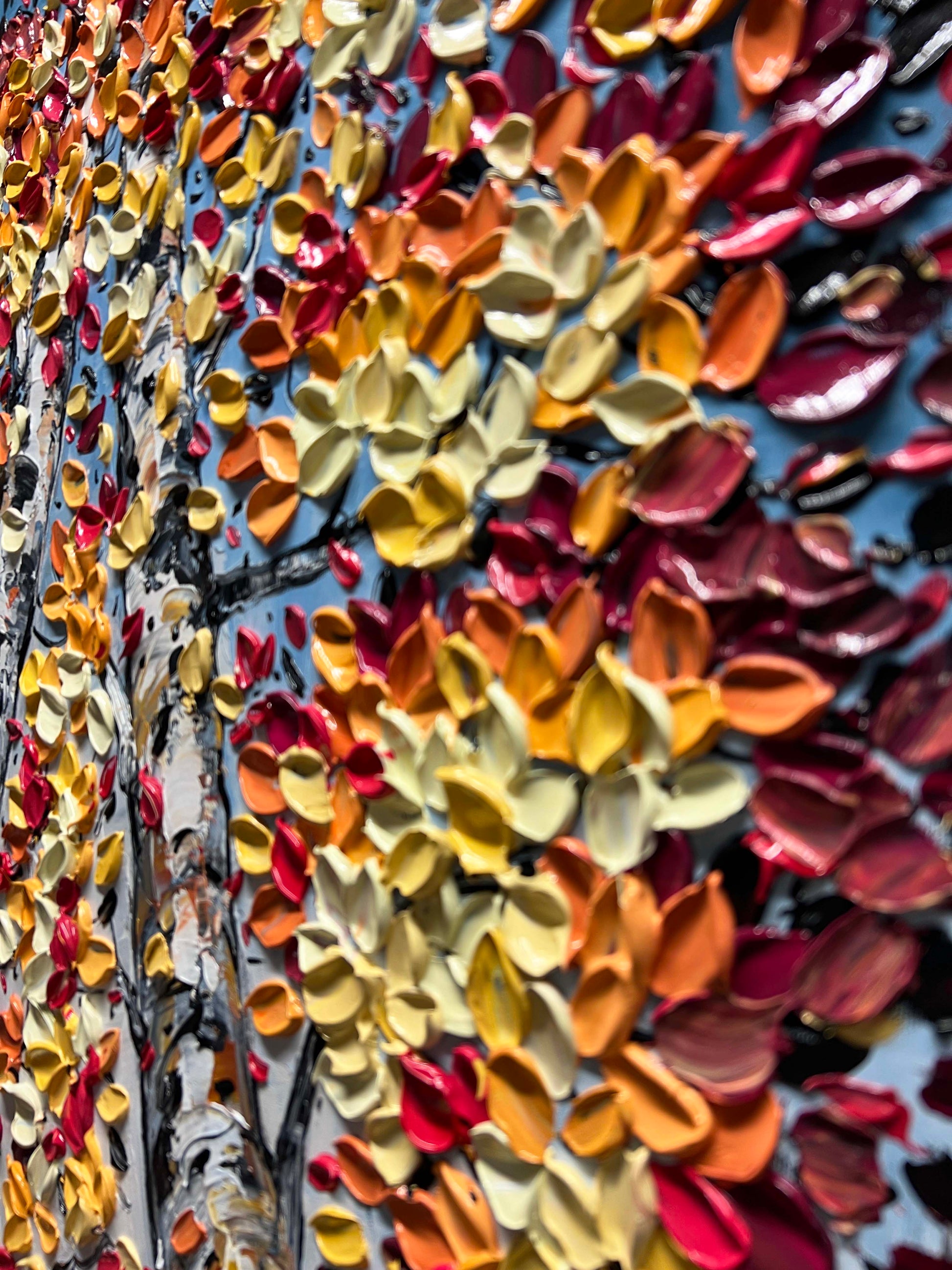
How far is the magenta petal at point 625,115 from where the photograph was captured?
0.45m

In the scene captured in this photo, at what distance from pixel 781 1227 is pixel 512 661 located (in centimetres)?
25

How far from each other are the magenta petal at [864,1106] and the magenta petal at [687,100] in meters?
0.38

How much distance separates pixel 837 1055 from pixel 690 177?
0.35m

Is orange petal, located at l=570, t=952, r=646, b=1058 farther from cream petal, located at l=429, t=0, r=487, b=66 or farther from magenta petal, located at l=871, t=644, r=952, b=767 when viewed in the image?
cream petal, located at l=429, t=0, r=487, b=66

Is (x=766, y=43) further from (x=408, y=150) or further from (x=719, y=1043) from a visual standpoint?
(x=719, y=1043)

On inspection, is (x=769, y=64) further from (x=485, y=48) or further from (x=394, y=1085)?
(x=394, y=1085)

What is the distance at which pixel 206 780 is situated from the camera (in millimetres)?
693

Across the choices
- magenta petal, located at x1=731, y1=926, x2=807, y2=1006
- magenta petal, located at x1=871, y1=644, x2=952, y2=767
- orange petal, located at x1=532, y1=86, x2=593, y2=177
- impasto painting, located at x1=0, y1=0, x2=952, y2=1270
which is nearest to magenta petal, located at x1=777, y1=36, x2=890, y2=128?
impasto painting, located at x1=0, y1=0, x2=952, y2=1270

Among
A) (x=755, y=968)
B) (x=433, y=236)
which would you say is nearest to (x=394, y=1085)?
(x=755, y=968)

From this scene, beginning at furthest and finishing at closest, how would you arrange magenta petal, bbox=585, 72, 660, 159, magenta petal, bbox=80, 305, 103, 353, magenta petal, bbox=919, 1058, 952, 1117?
magenta petal, bbox=80, 305, 103, 353 → magenta petal, bbox=585, 72, 660, 159 → magenta petal, bbox=919, 1058, 952, 1117

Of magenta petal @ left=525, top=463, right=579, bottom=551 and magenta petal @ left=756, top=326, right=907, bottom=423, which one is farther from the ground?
magenta petal @ left=756, top=326, right=907, bottom=423

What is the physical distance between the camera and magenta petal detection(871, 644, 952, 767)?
0.36 m

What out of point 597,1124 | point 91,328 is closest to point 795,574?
point 597,1124

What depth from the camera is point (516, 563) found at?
50 cm
